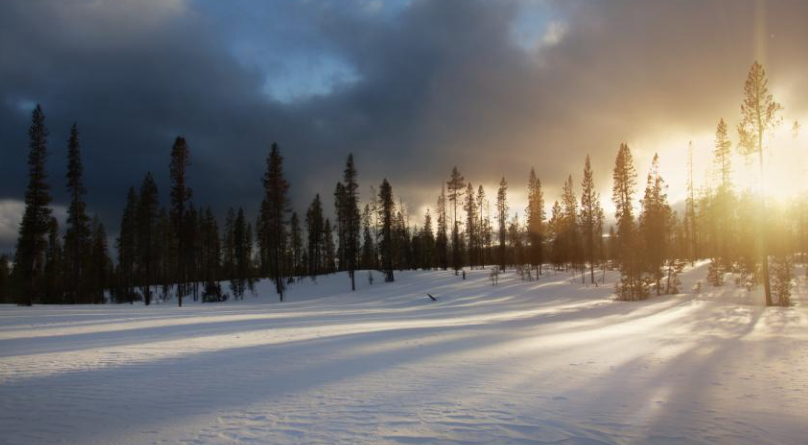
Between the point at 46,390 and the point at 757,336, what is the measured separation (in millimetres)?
18805

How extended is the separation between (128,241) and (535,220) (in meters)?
59.5

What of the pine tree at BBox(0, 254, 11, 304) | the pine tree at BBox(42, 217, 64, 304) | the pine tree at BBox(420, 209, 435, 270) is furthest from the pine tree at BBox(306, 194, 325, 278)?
the pine tree at BBox(0, 254, 11, 304)

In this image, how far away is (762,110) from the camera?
77.7ft

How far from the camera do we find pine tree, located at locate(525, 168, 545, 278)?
5688 centimetres

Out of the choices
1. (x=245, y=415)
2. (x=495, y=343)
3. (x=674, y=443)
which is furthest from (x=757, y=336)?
(x=245, y=415)

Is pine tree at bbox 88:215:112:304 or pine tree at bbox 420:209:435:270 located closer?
pine tree at bbox 88:215:112:304

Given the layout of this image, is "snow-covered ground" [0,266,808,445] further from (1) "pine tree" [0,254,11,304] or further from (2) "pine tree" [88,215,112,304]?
(1) "pine tree" [0,254,11,304]

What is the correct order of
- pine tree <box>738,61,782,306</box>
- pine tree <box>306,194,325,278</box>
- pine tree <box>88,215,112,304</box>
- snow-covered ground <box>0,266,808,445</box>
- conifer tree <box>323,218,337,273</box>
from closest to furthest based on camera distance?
1. snow-covered ground <box>0,266,808,445</box>
2. pine tree <box>738,61,782,306</box>
3. pine tree <box>88,215,112,304</box>
4. pine tree <box>306,194,325,278</box>
5. conifer tree <box>323,218,337,273</box>

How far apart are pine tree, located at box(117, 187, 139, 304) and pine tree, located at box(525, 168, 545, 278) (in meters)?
53.6

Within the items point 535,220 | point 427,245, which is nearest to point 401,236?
point 427,245

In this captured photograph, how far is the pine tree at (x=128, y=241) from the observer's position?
5541 cm

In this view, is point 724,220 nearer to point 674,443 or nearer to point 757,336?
point 757,336

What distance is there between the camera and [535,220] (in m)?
59.6

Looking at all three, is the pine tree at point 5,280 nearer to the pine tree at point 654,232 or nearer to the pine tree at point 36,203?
the pine tree at point 36,203
